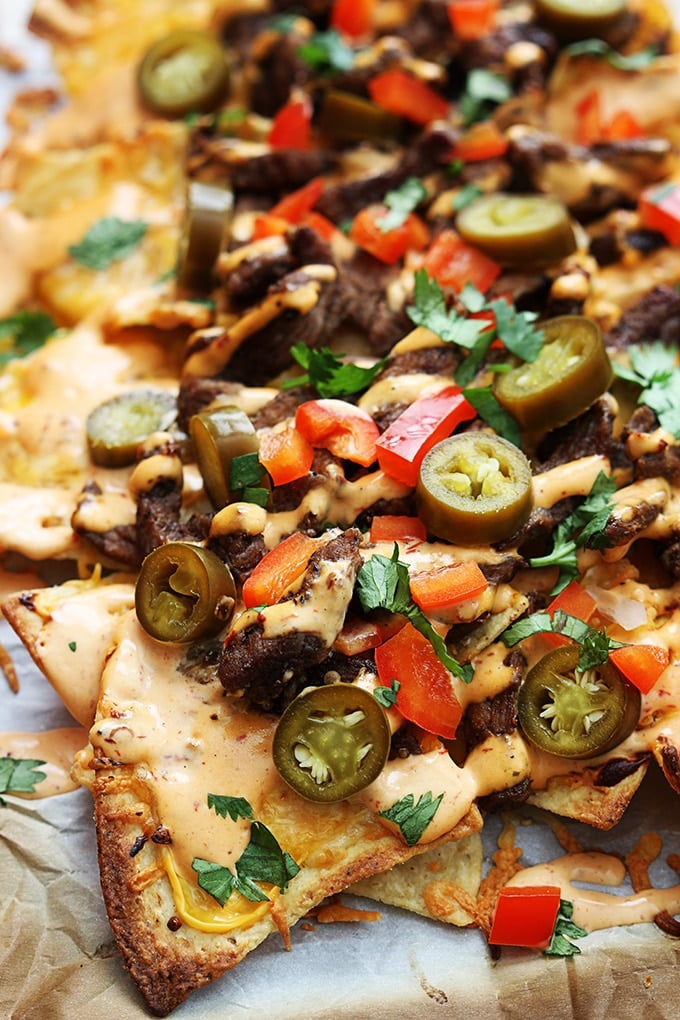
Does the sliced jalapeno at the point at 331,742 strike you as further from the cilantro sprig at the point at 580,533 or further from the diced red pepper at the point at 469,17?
the diced red pepper at the point at 469,17

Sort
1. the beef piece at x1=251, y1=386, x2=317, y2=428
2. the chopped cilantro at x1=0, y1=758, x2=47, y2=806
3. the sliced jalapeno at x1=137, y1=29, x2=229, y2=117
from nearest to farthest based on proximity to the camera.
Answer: the chopped cilantro at x1=0, y1=758, x2=47, y2=806, the beef piece at x1=251, y1=386, x2=317, y2=428, the sliced jalapeno at x1=137, y1=29, x2=229, y2=117

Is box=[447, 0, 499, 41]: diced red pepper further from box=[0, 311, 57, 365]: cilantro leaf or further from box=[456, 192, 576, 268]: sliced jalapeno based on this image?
box=[0, 311, 57, 365]: cilantro leaf

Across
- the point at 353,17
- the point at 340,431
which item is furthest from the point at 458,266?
the point at 353,17

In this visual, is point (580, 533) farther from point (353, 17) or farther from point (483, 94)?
point (353, 17)

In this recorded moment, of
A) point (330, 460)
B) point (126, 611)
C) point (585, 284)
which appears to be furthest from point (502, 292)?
point (126, 611)

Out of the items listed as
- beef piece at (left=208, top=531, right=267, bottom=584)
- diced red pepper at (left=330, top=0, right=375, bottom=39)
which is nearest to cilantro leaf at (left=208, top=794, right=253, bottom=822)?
beef piece at (left=208, top=531, right=267, bottom=584)

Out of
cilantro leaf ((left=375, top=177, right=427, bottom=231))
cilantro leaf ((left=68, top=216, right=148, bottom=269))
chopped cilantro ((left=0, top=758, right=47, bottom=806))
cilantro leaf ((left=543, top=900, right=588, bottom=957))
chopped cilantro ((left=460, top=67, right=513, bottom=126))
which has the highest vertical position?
chopped cilantro ((left=460, top=67, right=513, bottom=126))
